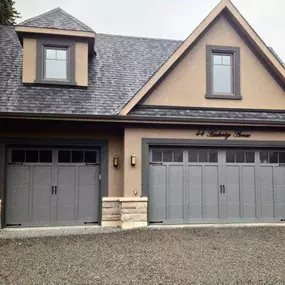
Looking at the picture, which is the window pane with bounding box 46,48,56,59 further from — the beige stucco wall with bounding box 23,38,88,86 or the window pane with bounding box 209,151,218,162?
the window pane with bounding box 209,151,218,162

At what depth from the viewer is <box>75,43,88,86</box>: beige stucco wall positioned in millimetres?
11125

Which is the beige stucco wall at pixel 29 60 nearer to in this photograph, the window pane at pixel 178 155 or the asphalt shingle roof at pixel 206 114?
the asphalt shingle roof at pixel 206 114

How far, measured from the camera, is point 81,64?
1123 cm

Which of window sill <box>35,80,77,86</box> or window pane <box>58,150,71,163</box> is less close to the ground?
window sill <box>35,80,77,86</box>

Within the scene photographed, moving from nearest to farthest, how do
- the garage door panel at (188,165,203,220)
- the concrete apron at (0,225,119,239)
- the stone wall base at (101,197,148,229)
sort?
1. the concrete apron at (0,225,119,239)
2. the stone wall base at (101,197,148,229)
3. the garage door panel at (188,165,203,220)

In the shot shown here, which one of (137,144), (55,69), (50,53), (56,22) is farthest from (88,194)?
(56,22)

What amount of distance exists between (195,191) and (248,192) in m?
1.67

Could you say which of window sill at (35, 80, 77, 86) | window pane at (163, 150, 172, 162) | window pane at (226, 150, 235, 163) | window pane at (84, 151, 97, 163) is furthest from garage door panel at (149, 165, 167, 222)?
window sill at (35, 80, 77, 86)

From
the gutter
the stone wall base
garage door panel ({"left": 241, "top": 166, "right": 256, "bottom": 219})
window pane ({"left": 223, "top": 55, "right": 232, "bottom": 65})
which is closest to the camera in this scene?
the gutter

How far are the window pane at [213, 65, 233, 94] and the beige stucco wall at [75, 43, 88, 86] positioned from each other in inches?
160

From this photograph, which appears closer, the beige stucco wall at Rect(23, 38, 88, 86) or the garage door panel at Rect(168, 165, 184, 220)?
the garage door panel at Rect(168, 165, 184, 220)

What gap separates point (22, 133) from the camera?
10.1 m

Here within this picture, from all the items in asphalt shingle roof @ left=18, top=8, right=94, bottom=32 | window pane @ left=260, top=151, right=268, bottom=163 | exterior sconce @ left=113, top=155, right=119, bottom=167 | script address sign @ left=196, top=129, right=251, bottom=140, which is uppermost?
asphalt shingle roof @ left=18, top=8, right=94, bottom=32

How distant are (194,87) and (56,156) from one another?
4.63 m
